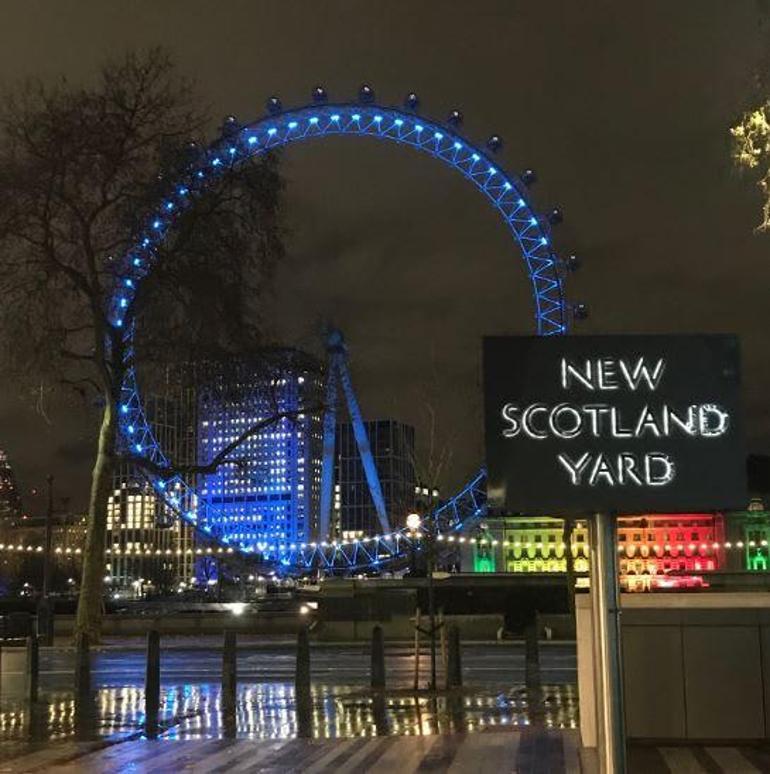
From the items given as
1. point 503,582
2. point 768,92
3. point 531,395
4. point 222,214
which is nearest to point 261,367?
point 222,214

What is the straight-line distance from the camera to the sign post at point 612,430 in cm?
576

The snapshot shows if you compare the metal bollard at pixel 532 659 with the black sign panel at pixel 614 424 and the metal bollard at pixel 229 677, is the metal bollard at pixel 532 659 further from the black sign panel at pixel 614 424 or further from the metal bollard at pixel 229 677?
the black sign panel at pixel 614 424

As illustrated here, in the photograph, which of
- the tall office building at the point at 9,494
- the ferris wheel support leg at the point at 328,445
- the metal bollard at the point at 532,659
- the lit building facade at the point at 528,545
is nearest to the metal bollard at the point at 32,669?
the metal bollard at the point at 532,659

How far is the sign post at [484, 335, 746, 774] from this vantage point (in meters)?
5.76

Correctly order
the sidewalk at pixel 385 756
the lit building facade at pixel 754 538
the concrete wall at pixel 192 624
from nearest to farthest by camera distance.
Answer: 1. the sidewalk at pixel 385 756
2. the concrete wall at pixel 192 624
3. the lit building facade at pixel 754 538

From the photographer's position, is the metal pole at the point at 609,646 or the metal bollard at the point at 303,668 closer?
the metal pole at the point at 609,646

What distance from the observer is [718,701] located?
1109 centimetres

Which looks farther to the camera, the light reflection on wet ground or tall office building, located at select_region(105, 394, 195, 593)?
tall office building, located at select_region(105, 394, 195, 593)

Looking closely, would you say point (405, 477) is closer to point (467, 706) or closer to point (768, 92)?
point (467, 706)

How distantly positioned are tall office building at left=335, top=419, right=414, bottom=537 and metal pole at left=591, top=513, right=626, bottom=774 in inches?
960

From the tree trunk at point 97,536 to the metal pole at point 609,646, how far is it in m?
30.3

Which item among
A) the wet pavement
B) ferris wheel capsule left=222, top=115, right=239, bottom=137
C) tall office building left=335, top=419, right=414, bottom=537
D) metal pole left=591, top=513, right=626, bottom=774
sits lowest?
the wet pavement

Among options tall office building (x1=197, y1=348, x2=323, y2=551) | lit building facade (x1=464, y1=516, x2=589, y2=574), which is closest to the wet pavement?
tall office building (x1=197, y1=348, x2=323, y2=551)

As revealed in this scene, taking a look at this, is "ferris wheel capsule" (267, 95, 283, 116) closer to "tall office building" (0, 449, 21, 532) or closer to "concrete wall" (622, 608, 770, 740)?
"concrete wall" (622, 608, 770, 740)
